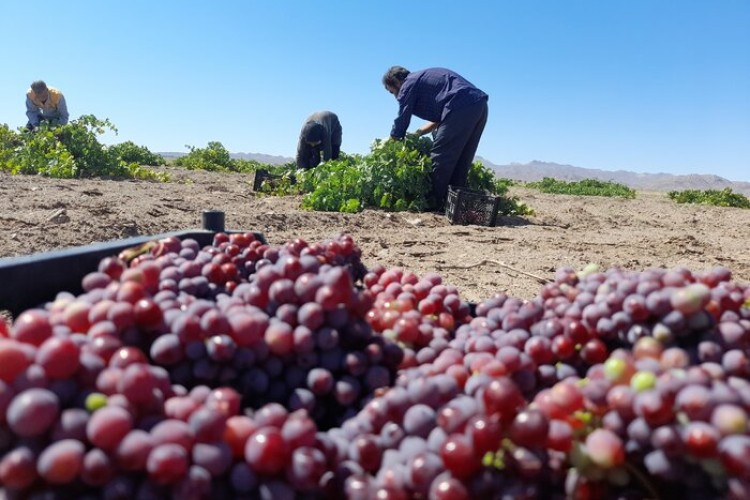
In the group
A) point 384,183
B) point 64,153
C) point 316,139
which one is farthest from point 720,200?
point 64,153

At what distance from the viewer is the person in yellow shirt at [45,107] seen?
12.2m

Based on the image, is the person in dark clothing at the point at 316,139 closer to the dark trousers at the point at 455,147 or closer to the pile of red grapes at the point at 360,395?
the dark trousers at the point at 455,147

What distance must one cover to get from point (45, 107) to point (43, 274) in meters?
13.0

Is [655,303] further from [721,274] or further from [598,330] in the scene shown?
[721,274]

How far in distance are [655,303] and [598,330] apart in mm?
129

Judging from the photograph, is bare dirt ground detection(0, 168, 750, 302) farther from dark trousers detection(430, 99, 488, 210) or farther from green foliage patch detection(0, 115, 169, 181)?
green foliage patch detection(0, 115, 169, 181)

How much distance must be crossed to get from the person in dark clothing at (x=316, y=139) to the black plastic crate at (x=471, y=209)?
12.3 feet

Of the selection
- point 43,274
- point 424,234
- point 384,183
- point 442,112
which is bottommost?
point 424,234

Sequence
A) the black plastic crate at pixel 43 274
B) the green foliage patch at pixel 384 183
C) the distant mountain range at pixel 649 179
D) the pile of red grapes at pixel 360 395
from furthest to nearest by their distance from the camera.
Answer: the distant mountain range at pixel 649 179
the green foliage patch at pixel 384 183
the black plastic crate at pixel 43 274
the pile of red grapes at pixel 360 395

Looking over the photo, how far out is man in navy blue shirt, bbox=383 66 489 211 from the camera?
7.33m

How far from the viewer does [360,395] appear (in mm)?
1087

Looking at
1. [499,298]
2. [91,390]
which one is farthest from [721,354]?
[91,390]

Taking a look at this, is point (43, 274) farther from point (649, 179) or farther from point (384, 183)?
point (649, 179)

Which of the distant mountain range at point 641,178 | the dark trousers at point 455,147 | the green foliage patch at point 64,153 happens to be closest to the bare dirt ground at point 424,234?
the dark trousers at point 455,147
